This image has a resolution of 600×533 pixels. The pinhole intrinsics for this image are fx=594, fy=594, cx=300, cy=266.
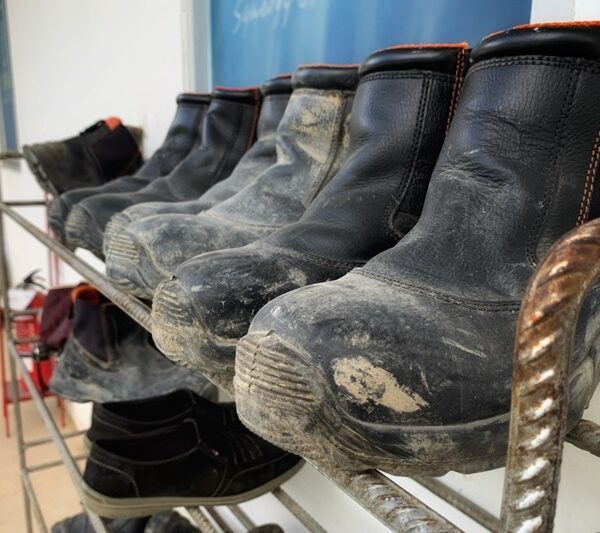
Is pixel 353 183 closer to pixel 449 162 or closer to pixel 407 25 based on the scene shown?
pixel 449 162

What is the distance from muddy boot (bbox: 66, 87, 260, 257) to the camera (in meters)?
0.78

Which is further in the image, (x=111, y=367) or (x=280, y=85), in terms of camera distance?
(x=111, y=367)

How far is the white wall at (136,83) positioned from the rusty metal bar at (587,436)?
13cm

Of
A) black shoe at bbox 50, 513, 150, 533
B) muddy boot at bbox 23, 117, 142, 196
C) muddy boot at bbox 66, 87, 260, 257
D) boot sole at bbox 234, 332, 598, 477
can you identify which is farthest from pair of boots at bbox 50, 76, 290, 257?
black shoe at bbox 50, 513, 150, 533

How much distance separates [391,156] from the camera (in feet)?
1.46

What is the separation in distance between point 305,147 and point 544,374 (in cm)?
41

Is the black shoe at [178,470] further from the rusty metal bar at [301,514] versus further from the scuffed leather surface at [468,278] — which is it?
the scuffed leather surface at [468,278]

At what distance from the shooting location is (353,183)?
458 millimetres

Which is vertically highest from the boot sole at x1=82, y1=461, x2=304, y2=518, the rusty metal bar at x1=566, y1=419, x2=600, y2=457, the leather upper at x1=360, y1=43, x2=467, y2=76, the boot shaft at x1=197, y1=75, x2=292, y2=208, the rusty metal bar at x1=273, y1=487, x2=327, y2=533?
the leather upper at x1=360, y1=43, x2=467, y2=76

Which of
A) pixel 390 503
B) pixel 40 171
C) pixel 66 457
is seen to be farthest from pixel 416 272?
pixel 40 171

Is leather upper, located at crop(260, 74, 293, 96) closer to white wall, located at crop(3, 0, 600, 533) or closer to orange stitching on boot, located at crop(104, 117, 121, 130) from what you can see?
white wall, located at crop(3, 0, 600, 533)

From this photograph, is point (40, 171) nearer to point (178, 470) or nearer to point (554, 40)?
point (178, 470)

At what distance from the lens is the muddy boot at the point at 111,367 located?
1.04 metres

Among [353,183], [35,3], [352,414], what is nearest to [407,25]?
[353,183]
